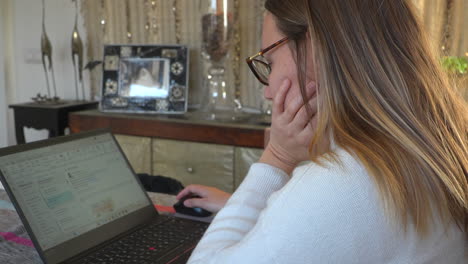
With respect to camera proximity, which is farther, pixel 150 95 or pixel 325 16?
pixel 150 95

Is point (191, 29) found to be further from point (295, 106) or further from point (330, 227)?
point (330, 227)

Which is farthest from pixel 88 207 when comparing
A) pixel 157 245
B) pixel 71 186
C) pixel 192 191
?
pixel 192 191

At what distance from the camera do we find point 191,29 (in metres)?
3.10

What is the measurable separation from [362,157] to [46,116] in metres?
2.66

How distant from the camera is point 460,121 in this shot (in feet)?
2.68

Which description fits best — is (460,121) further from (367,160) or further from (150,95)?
(150,95)

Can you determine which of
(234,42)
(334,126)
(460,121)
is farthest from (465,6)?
(334,126)

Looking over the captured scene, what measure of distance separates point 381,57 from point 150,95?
2.35 meters

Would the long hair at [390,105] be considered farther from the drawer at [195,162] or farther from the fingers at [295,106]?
the drawer at [195,162]

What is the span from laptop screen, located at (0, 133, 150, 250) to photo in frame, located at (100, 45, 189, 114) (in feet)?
5.91

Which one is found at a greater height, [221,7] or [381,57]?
[221,7]

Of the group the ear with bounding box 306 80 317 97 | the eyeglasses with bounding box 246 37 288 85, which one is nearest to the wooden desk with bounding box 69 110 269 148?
the eyeglasses with bounding box 246 37 288 85

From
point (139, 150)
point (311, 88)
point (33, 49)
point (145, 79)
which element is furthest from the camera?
point (33, 49)

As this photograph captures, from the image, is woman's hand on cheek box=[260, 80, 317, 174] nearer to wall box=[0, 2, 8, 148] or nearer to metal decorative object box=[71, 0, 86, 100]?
metal decorative object box=[71, 0, 86, 100]
